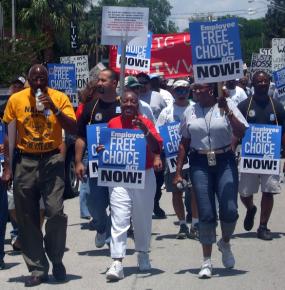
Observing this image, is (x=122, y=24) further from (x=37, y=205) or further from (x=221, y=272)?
(x=221, y=272)

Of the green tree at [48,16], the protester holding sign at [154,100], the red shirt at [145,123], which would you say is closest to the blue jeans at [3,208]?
the red shirt at [145,123]

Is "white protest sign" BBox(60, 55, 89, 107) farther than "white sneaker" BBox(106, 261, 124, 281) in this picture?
Yes

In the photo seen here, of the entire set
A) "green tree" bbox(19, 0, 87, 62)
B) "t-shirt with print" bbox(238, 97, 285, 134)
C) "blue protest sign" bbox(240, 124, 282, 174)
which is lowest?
"blue protest sign" bbox(240, 124, 282, 174)

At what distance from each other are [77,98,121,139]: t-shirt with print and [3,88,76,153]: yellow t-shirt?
149 cm

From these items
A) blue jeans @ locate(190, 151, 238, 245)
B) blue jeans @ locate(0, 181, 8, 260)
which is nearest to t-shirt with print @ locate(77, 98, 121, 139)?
blue jeans @ locate(0, 181, 8, 260)

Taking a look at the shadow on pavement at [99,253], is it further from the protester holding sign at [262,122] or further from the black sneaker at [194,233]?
the protester holding sign at [262,122]

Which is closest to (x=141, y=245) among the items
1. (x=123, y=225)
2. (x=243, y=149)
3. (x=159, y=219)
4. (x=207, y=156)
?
(x=123, y=225)

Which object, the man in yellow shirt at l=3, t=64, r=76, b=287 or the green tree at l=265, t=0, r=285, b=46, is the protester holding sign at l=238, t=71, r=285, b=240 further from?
the green tree at l=265, t=0, r=285, b=46

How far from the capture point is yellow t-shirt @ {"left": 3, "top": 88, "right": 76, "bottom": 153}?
28.8 ft

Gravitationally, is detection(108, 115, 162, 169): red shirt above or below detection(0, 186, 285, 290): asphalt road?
above

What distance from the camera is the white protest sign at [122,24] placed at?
12406 millimetres

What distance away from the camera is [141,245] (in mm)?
9414

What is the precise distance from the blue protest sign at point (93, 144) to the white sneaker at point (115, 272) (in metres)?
1.45

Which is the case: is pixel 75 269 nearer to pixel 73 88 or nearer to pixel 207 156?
pixel 207 156
